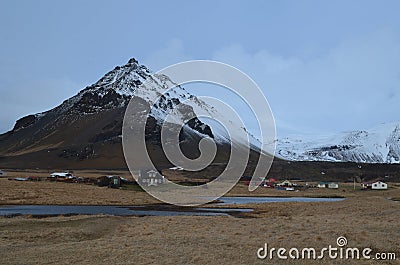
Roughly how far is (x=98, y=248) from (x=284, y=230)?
14.6 metres

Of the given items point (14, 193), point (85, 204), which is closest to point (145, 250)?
point (85, 204)

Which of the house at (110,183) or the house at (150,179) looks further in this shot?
the house at (150,179)

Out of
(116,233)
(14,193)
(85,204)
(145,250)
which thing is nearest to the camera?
(145,250)

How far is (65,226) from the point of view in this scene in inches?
1521

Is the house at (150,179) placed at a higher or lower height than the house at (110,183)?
higher

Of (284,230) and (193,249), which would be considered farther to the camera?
(284,230)

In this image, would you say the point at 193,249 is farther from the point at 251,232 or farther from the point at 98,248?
the point at 251,232

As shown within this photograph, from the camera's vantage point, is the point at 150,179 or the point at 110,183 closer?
the point at 110,183

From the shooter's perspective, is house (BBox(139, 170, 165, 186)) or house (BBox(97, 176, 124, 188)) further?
house (BBox(139, 170, 165, 186))

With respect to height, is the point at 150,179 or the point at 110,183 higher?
the point at 150,179

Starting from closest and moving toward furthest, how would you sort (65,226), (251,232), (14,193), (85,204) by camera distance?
(251,232)
(65,226)
(85,204)
(14,193)

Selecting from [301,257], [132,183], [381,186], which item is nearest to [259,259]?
[301,257]

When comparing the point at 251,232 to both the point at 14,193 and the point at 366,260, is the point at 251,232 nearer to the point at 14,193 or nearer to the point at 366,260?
the point at 366,260

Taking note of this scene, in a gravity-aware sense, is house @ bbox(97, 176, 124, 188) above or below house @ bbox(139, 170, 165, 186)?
below
